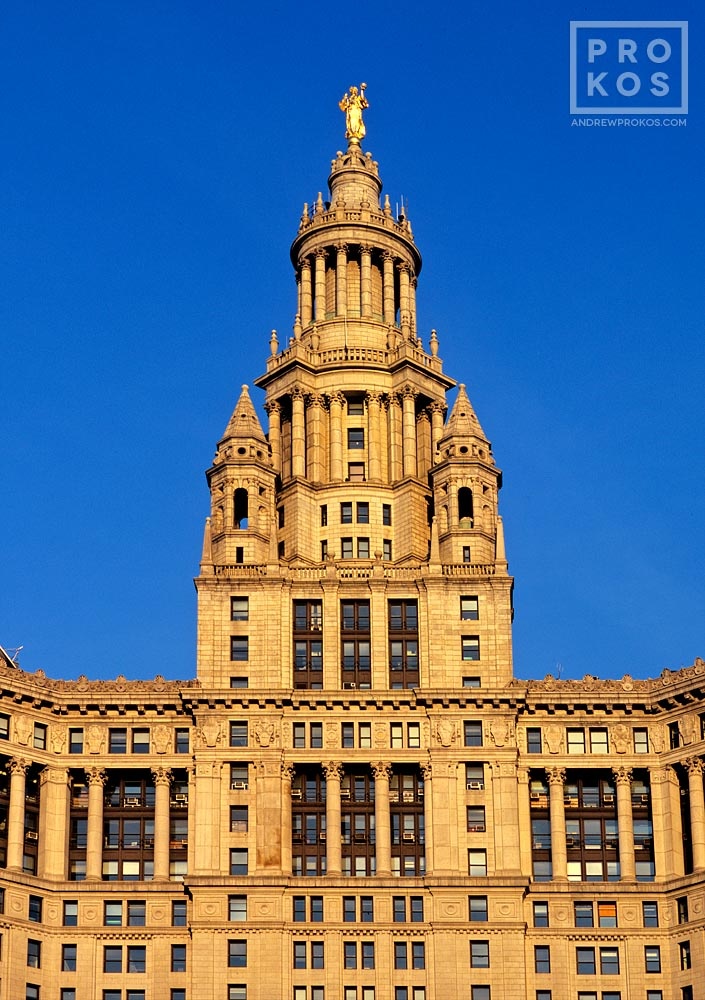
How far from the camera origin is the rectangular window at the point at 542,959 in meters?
174

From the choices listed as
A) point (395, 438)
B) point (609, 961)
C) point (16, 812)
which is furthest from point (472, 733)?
point (16, 812)

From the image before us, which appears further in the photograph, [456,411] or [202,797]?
[456,411]

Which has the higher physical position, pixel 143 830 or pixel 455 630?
pixel 455 630

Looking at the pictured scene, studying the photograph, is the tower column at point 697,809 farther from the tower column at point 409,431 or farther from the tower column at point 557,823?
the tower column at point 409,431

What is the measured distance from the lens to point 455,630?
181500mm

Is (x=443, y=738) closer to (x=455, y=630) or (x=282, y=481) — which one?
(x=455, y=630)

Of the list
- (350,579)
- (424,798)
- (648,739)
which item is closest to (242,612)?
(350,579)

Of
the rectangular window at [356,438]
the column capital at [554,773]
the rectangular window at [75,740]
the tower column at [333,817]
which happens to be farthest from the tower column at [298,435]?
the column capital at [554,773]

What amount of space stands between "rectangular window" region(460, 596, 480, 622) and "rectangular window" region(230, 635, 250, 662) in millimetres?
16638

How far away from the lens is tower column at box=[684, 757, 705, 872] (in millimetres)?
174125

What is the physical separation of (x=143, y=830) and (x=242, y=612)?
59.7 feet

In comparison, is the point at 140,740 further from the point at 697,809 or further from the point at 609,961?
Answer: the point at 697,809

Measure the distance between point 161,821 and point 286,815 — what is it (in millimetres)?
9798

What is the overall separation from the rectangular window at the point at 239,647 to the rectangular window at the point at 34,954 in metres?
25.8
